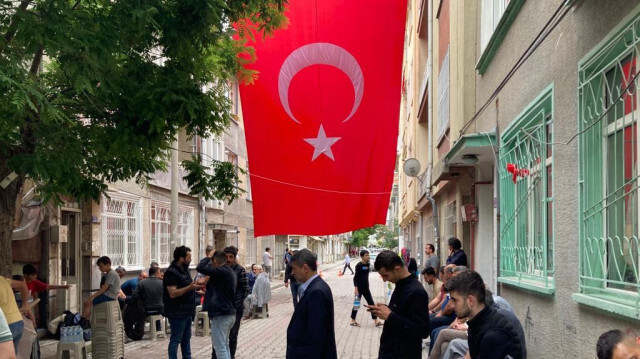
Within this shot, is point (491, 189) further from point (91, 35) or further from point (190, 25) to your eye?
point (91, 35)

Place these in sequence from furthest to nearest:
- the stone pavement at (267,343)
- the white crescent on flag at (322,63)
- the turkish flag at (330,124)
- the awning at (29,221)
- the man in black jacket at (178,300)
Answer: the awning at (29,221), the stone pavement at (267,343), the man in black jacket at (178,300), the white crescent on flag at (322,63), the turkish flag at (330,124)

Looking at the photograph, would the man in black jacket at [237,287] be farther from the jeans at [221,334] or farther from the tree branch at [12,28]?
the tree branch at [12,28]

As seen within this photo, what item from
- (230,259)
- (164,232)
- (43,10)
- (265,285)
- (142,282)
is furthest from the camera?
(164,232)

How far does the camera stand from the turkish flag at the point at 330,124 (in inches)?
261

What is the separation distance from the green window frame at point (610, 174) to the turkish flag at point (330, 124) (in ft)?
5.81

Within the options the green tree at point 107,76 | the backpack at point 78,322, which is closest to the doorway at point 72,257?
the backpack at point 78,322

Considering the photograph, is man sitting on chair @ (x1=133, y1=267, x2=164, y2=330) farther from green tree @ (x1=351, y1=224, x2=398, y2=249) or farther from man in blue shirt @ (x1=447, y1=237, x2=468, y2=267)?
green tree @ (x1=351, y1=224, x2=398, y2=249)

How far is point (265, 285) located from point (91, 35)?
12346mm

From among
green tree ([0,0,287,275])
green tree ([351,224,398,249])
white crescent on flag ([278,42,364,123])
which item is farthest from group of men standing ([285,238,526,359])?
green tree ([351,224,398,249])

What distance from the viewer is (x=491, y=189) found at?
12.0m

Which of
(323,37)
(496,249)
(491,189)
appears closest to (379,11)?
(323,37)

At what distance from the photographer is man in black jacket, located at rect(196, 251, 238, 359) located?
9.16m

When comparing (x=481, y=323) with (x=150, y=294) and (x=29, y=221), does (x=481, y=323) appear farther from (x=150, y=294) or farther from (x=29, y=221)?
(x=29, y=221)

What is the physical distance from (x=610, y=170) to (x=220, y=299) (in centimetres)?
542
